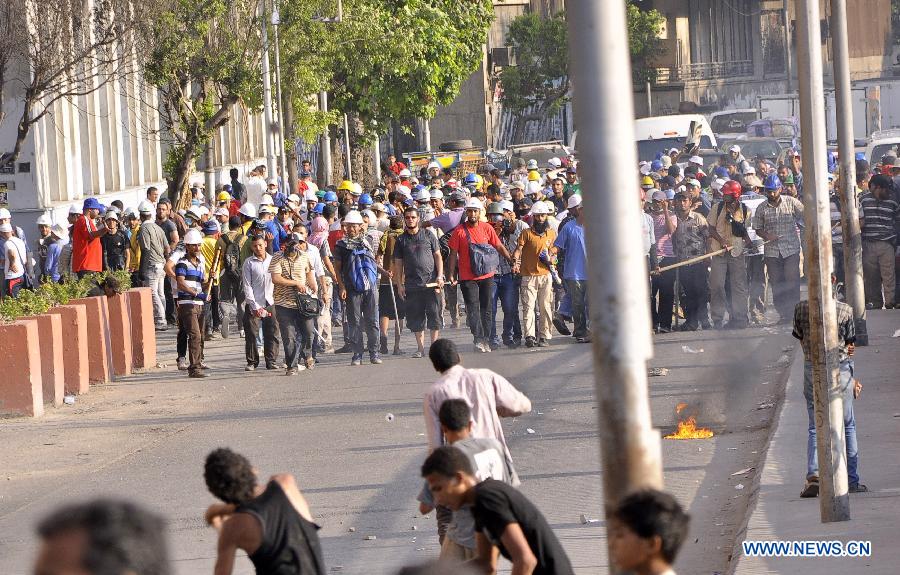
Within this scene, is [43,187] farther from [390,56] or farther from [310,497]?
[310,497]

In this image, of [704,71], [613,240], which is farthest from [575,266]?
[704,71]

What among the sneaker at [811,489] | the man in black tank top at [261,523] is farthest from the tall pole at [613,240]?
the sneaker at [811,489]

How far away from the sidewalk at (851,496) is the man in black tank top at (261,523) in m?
3.25

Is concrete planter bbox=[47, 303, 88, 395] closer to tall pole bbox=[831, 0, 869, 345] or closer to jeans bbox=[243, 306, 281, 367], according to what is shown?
jeans bbox=[243, 306, 281, 367]

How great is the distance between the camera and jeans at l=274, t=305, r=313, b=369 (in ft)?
55.9

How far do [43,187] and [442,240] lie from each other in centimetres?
1143

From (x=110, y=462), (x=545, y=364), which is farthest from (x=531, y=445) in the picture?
(x=545, y=364)

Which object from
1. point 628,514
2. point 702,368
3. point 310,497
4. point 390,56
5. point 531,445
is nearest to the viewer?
point 628,514

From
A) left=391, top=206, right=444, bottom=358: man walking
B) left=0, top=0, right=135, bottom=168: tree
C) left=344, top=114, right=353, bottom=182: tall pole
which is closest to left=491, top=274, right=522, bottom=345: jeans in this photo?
left=391, top=206, right=444, bottom=358: man walking

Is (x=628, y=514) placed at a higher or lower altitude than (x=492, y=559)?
higher

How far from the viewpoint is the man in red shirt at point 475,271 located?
60.5 ft

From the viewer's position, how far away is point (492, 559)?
5977 mm

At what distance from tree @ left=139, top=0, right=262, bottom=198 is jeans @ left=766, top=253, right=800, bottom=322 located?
1207 cm

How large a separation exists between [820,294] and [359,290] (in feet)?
31.0
